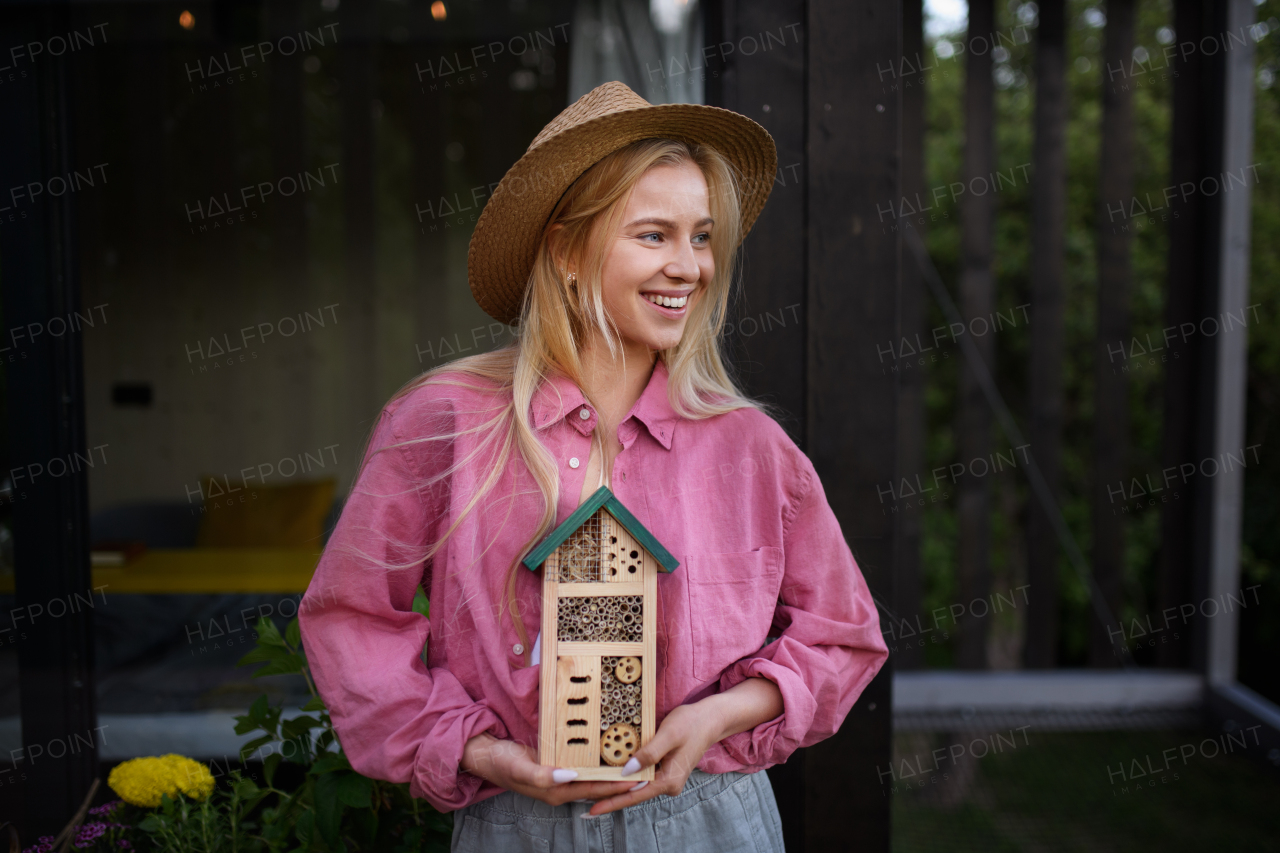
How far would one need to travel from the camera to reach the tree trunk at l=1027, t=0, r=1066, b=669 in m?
3.47

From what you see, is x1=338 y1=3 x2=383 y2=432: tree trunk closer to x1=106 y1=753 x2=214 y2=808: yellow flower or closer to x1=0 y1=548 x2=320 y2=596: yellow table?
x1=0 y1=548 x2=320 y2=596: yellow table

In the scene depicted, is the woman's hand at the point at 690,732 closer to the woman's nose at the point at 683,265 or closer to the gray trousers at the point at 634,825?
the gray trousers at the point at 634,825

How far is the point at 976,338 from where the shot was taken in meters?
3.66

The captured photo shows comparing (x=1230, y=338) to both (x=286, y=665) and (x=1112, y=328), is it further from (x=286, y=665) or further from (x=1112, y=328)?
(x=286, y=665)

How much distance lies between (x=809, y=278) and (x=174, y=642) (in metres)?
2.38

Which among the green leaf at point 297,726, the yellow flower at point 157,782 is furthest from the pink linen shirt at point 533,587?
the yellow flower at point 157,782

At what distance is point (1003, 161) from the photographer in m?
5.61

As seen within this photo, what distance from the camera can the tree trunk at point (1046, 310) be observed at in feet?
11.4

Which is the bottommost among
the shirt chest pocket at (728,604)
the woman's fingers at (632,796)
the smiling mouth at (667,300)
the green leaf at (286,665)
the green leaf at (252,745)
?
the green leaf at (252,745)

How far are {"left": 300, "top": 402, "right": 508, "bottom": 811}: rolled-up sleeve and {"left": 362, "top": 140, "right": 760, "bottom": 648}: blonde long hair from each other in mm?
A: 27

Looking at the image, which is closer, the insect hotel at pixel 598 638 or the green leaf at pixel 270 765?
the insect hotel at pixel 598 638

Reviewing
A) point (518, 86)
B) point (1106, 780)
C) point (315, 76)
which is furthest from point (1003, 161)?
point (315, 76)

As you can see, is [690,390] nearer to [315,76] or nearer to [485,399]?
[485,399]

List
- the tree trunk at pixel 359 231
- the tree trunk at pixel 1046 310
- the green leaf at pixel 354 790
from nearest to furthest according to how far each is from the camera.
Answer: the green leaf at pixel 354 790, the tree trunk at pixel 1046 310, the tree trunk at pixel 359 231
